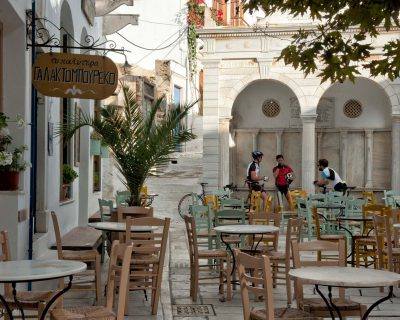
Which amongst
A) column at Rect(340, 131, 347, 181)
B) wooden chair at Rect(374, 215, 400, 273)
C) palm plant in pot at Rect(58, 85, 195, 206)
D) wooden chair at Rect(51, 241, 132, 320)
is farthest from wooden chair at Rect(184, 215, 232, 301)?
column at Rect(340, 131, 347, 181)

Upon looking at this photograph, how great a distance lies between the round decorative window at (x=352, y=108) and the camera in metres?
22.1

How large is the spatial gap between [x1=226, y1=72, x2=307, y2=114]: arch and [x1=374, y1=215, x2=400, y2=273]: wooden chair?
11604 mm

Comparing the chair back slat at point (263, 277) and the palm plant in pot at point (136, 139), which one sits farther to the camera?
the palm plant in pot at point (136, 139)

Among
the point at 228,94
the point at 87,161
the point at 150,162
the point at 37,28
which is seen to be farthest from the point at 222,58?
the point at 37,28

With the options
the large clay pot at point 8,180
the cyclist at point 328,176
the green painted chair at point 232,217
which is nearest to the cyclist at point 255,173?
the cyclist at point 328,176

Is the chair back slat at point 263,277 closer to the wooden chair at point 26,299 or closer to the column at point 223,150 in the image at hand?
the wooden chair at point 26,299

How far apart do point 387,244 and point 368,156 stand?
13.2m

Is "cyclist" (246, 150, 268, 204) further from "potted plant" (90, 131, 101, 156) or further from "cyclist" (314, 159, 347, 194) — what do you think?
"potted plant" (90, 131, 101, 156)

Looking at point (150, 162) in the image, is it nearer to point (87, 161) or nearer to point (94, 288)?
point (94, 288)

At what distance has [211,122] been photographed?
2134 centimetres

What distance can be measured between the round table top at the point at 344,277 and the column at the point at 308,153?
15050 millimetres

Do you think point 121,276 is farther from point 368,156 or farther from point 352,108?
point 352,108

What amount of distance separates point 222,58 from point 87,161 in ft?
23.0

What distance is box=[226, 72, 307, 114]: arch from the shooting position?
826 inches
